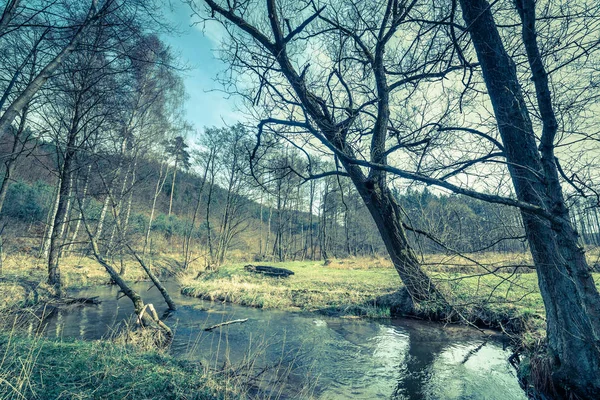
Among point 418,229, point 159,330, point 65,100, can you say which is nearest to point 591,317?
point 418,229

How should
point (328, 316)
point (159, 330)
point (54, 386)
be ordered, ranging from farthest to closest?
point (328, 316)
point (159, 330)
point (54, 386)

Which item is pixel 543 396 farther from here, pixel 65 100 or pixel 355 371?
pixel 65 100

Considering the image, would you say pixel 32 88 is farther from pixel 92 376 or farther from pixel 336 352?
pixel 336 352

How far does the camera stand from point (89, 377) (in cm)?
275

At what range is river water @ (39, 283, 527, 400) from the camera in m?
4.39

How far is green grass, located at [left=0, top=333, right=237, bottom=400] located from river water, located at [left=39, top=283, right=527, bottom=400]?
2.22 feet

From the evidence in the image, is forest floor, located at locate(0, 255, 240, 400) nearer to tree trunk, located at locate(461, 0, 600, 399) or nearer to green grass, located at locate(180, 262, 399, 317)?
tree trunk, located at locate(461, 0, 600, 399)

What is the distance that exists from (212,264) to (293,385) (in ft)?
44.0

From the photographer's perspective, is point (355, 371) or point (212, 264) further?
point (212, 264)

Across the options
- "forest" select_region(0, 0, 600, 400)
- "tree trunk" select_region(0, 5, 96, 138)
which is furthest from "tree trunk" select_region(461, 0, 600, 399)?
"tree trunk" select_region(0, 5, 96, 138)

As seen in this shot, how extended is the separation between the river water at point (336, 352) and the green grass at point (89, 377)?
0.68 metres

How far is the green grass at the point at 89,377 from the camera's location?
Answer: 245 centimetres

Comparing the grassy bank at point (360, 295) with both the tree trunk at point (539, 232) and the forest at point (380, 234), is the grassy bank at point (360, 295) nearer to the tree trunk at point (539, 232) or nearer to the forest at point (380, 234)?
the forest at point (380, 234)

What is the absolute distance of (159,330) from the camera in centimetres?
591
